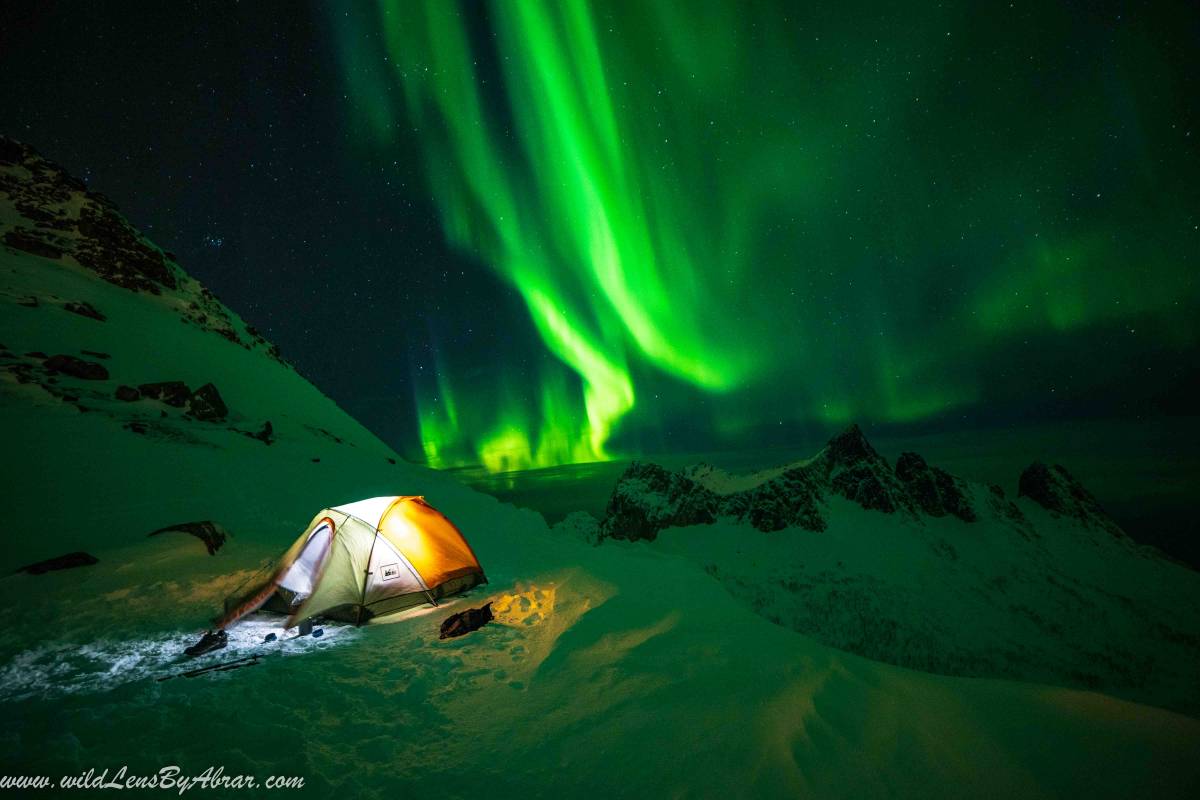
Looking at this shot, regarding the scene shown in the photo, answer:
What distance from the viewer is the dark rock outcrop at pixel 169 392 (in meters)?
23.3

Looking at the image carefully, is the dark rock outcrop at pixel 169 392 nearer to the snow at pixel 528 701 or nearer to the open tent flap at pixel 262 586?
the snow at pixel 528 701

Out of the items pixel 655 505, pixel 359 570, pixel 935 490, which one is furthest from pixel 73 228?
pixel 935 490

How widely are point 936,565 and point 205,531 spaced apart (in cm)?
10202

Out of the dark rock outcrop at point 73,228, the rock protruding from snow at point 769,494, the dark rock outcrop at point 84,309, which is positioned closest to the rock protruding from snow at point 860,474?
the rock protruding from snow at point 769,494

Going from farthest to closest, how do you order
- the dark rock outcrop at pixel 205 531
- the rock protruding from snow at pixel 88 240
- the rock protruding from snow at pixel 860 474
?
the rock protruding from snow at pixel 860 474 → the rock protruding from snow at pixel 88 240 → the dark rock outcrop at pixel 205 531

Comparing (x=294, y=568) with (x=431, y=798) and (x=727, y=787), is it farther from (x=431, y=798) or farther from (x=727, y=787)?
(x=727, y=787)

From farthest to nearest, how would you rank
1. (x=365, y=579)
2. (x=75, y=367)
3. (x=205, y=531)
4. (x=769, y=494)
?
(x=769, y=494)
(x=75, y=367)
(x=205, y=531)
(x=365, y=579)

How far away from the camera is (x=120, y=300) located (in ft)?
116

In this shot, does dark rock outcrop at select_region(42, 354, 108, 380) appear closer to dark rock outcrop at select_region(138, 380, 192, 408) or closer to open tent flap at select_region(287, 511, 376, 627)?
dark rock outcrop at select_region(138, 380, 192, 408)

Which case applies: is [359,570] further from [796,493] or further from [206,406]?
[796,493]

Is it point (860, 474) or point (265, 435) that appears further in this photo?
point (860, 474)

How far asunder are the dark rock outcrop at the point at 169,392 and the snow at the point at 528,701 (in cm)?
1385

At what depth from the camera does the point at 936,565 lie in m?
82.2

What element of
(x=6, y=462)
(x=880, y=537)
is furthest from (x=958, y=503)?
(x=6, y=462)
